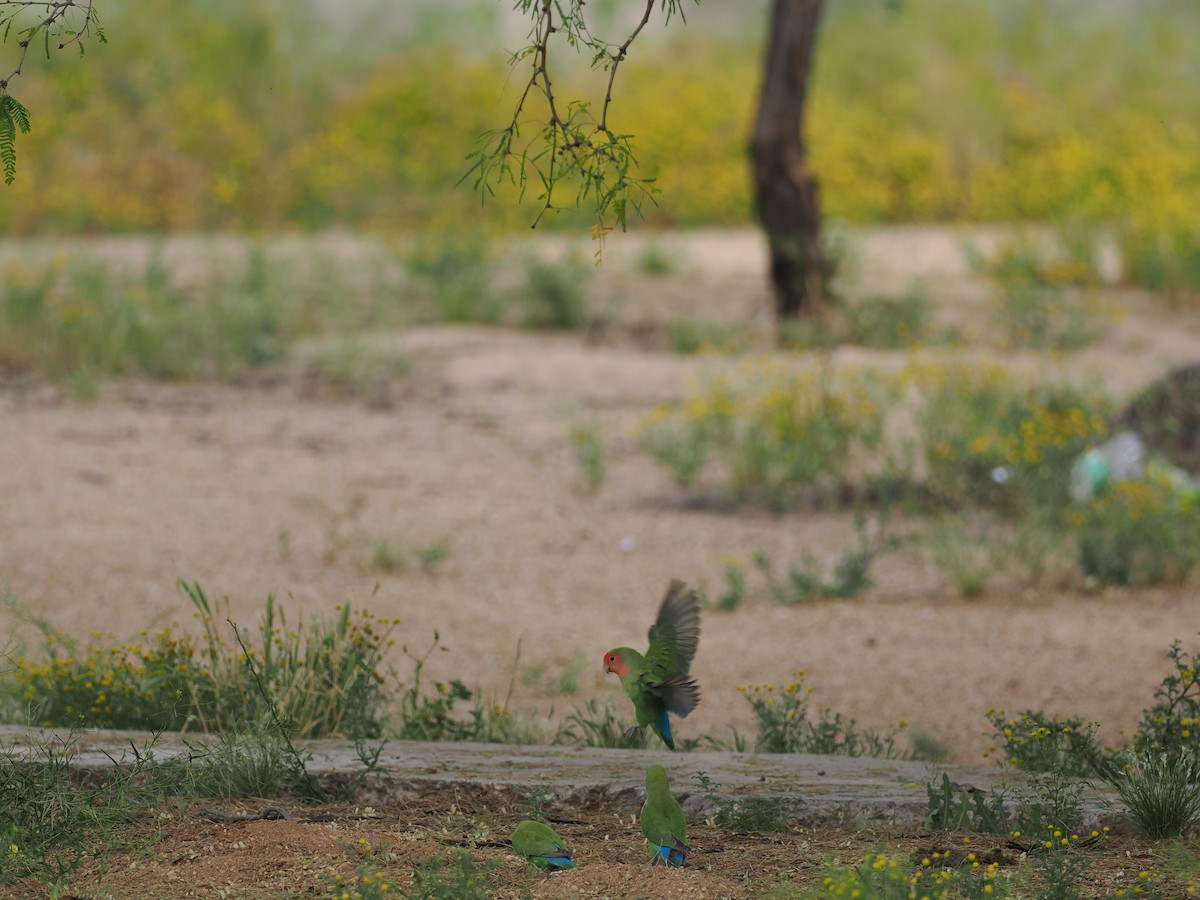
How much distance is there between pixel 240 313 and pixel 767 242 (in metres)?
3.37

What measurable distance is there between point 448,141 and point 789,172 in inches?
216

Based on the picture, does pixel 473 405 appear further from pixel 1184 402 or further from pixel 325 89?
pixel 325 89

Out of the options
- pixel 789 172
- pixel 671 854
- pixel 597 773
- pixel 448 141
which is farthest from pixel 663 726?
pixel 448 141

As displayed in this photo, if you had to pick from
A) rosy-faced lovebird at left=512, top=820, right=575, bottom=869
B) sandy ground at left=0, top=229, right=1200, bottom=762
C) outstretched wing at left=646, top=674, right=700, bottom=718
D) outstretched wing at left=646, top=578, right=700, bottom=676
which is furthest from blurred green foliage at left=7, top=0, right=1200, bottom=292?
rosy-faced lovebird at left=512, top=820, right=575, bottom=869

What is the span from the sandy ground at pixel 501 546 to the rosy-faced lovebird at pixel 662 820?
1.42 m

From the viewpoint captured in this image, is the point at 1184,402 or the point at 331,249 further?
the point at 331,249

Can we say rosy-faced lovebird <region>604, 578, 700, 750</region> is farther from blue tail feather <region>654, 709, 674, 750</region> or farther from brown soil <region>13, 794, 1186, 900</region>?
brown soil <region>13, 794, 1186, 900</region>

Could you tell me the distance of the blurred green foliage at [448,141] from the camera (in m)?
14.2

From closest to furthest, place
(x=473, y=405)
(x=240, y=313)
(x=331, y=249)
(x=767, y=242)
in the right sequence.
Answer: (x=473, y=405) → (x=240, y=313) → (x=767, y=242) → (x=331, y=249)

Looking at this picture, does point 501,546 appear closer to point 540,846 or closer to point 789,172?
point 540,846

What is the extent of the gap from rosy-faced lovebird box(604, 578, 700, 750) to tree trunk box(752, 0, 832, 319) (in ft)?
24.5

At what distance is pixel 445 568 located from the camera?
6340 mm

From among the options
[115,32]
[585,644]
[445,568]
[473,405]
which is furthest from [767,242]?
[115,32]

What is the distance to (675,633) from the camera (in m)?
3.24
